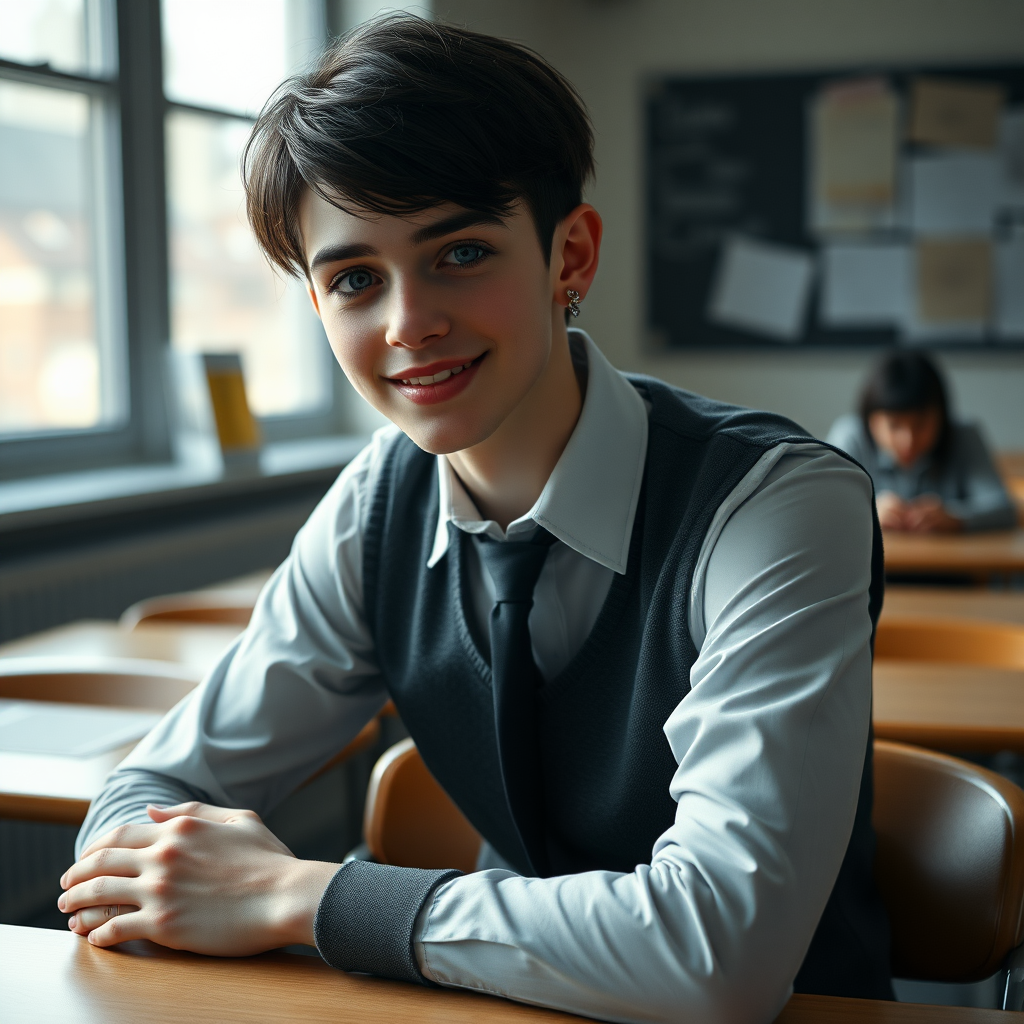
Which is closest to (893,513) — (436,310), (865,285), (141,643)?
(865,285)

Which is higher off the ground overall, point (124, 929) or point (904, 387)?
point (904, 387)

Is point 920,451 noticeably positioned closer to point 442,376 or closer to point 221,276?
point 221,276

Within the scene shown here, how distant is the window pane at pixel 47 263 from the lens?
9.53 ft

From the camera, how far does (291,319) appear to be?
4164 mm

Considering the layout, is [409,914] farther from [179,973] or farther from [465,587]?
[465,587]

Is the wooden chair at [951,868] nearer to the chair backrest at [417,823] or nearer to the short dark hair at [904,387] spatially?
the chair backrest at [417,823]

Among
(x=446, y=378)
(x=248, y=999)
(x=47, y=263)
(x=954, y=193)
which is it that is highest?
(x=954, y=193)

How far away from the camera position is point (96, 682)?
1937mm

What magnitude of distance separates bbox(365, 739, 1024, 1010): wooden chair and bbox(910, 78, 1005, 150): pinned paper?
13.5 feet

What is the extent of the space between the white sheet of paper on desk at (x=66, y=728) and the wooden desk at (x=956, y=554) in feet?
6.55

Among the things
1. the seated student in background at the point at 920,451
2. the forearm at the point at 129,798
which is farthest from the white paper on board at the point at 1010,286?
the forearm at the point at 129,798

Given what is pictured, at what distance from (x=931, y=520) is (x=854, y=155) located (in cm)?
218

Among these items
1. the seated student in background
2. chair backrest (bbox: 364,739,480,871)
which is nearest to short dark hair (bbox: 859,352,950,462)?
the seated student in background

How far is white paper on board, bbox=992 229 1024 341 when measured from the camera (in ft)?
16.0
